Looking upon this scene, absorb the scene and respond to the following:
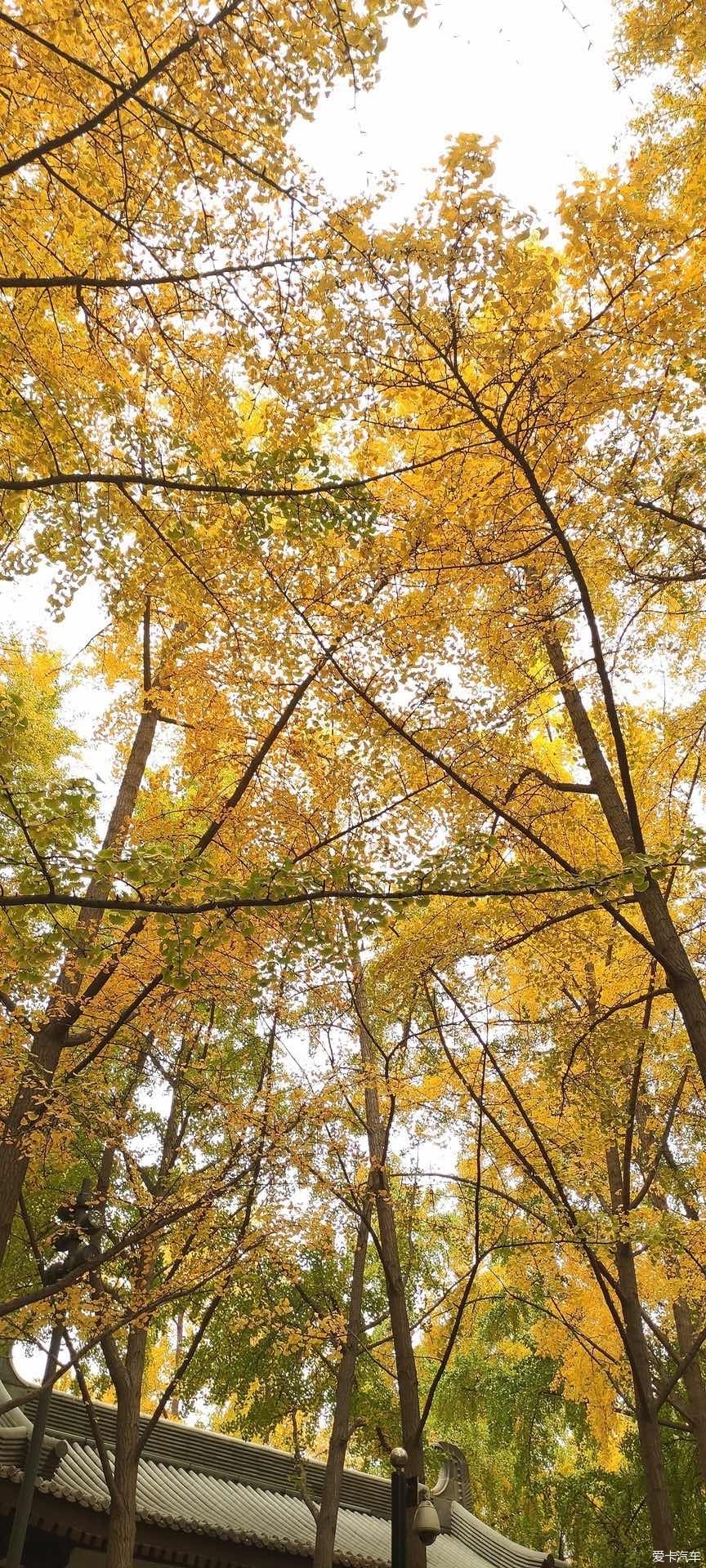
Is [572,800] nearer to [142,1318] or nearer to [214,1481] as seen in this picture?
[142,1318]

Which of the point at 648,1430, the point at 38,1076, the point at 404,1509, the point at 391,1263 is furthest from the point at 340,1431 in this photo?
the point at 38,1076

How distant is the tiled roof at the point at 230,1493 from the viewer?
302 inches

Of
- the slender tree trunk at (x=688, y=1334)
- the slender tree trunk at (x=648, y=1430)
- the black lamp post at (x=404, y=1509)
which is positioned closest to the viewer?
the black lamp post at (x=404, y=1509)

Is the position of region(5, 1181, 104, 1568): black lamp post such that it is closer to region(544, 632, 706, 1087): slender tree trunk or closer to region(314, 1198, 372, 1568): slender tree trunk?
region(314, 1198, 372, 1568): slender tree trunk

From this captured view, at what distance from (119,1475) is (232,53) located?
8.29m

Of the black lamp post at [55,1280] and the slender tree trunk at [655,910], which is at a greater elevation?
the slender tree trunk at [655,910]

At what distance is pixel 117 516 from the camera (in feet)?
14.4

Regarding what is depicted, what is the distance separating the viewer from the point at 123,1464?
261 inches

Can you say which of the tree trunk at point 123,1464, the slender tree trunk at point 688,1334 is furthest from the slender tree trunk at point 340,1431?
the slender tree trunk at point 688,1334

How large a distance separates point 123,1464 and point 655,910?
560cm

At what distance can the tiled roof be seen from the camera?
7672 millimetres

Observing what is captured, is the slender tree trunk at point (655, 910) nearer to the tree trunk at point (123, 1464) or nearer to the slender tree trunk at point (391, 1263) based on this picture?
the slender tree trunk at point (391, 1263)

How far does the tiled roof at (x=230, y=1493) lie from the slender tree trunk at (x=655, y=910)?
18.4 feet

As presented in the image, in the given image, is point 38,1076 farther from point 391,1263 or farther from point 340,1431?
point 340,1431
